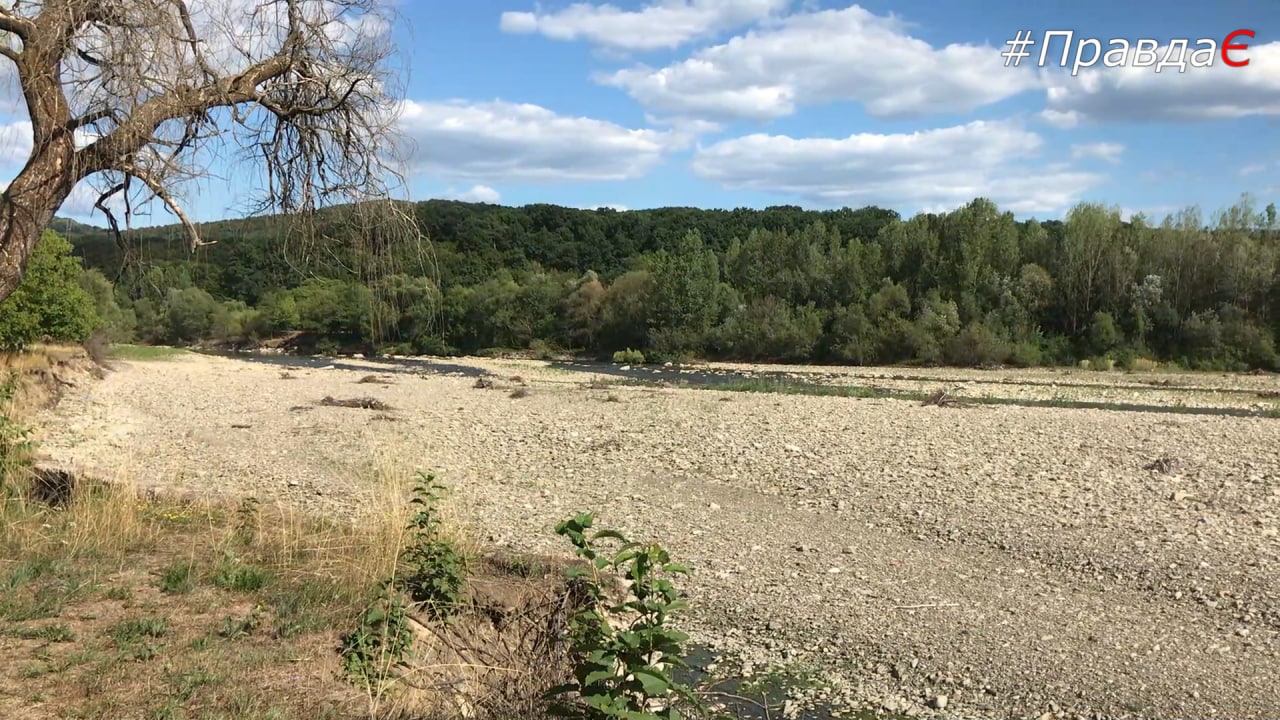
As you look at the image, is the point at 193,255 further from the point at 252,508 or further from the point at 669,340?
the point at 669,340

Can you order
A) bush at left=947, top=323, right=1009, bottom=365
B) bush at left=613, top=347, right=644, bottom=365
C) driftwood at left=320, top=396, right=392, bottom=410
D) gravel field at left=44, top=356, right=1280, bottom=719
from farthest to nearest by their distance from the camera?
bush at left=613, top=347, right=644, bottom=365
bush at left=947, top=323, right=1009, bottom=365
driftwood at left=320, top=396, right=392, bottom=410
gravel field at left=44, top=356, right=1280, bottom=719

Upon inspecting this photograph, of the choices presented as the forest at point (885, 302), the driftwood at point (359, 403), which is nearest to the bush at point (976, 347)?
the forest at point (885, 302)

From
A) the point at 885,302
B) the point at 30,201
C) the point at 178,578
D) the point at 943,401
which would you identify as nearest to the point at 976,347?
the point at 885,302

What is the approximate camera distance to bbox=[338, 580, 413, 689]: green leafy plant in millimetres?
4832

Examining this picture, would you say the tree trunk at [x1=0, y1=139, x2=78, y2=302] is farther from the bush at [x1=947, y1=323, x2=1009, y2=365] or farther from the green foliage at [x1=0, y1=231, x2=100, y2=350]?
the bush at [x1=947, y1=323, x2=1009, y2=365]

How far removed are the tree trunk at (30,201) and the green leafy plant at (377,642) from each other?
97.4 inches

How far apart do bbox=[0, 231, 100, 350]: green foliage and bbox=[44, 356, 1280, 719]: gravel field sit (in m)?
2.34

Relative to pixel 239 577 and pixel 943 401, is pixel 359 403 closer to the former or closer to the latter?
pixel 943 401

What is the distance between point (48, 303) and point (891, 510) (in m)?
23.6

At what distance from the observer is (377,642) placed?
5.16 metres

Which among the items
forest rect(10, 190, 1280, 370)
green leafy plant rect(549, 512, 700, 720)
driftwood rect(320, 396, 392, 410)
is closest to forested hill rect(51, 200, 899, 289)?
forest rect(10, 190, 1280, 370)

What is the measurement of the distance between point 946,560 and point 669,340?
4359 cm

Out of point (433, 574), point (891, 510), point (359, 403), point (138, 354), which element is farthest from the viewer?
point (138, 354)

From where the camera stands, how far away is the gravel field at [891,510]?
6977 millimetres
